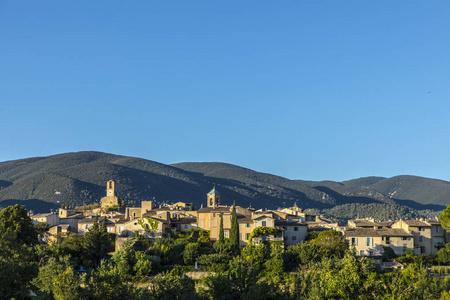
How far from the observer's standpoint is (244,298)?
45.6 metres

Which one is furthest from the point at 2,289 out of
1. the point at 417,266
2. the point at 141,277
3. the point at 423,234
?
the point at 423,234

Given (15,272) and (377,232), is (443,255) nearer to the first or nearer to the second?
(377,232)

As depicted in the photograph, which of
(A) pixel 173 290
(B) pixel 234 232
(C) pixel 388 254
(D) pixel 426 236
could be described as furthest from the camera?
(D) pixel 426 236

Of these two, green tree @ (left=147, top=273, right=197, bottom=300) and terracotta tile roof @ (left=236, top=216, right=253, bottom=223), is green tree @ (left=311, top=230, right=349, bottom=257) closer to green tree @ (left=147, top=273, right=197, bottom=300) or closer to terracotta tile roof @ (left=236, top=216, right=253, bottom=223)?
terracotta tile roof @ (left=236, top=216, right=253, bottom=223)

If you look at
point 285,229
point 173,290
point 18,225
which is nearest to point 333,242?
point 285,229

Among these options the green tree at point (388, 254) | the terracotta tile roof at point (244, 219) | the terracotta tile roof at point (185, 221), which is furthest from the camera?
the terracotta tile roof at point (185, 221)

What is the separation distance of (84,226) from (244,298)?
2273 inches

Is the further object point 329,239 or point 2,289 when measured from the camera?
point 329,239

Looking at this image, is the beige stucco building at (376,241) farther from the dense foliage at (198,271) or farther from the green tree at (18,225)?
the green tree at (18,225)

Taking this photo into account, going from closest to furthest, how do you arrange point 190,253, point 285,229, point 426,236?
point 190,253 < point 285,229 < point 426,236

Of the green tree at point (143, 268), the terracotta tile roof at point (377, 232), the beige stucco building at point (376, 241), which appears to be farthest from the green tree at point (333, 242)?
the green tree at point (143, 268)

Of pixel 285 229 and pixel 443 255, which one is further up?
pixel 285 229

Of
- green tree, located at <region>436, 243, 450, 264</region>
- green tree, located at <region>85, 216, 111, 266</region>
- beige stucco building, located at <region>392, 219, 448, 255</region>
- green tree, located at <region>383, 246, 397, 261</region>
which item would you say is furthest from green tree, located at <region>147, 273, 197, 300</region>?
beige stucco building, located at <region>392, 219, 448, 255</region>

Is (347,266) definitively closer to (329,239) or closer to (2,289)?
(2,289)
